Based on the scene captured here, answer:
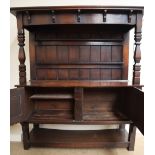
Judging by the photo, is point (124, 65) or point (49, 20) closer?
point (49, 20)

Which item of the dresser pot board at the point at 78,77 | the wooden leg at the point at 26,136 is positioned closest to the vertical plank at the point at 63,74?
the dresser pot board at the point at 78,77

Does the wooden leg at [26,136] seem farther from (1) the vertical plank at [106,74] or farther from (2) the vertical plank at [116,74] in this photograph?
(2) the vertical plank at [116,74]

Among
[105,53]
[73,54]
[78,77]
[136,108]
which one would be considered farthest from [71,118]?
[105,53]

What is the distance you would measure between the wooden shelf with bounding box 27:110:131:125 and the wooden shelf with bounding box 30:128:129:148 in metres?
0.29

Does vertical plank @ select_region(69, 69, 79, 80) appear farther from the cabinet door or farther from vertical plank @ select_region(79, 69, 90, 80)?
the cabinet door

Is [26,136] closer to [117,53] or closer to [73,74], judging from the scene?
[73,74]

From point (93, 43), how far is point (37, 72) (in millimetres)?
877

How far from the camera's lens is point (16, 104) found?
1.63m

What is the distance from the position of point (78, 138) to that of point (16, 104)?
0.92 meters

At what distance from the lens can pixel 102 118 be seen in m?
1.90

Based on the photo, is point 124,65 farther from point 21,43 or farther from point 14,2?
point 14,2

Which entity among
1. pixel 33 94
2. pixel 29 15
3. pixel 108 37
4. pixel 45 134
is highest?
pixel 29 15
